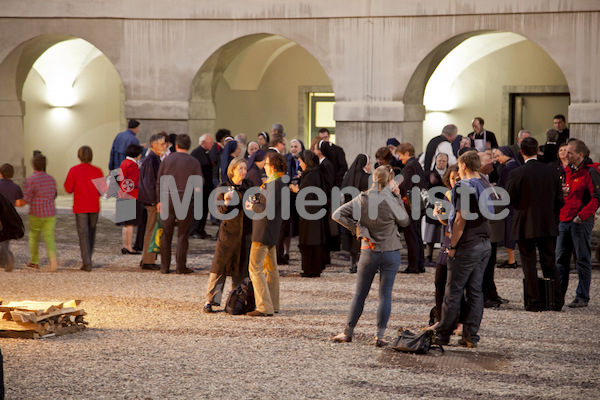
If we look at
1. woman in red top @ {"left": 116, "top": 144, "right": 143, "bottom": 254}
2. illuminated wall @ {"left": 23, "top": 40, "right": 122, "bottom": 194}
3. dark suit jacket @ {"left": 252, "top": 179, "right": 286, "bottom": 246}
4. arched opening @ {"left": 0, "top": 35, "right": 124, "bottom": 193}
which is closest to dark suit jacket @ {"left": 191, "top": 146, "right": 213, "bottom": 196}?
woman in red top @ {"left": 116, "top": 144, "right": 143, "bottom": 254}

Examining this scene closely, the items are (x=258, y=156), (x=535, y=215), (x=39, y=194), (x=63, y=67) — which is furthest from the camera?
(x=63, y=67)

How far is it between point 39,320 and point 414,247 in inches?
210

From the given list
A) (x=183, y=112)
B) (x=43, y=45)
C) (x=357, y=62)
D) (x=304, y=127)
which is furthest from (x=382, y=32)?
(x=43, y=45)

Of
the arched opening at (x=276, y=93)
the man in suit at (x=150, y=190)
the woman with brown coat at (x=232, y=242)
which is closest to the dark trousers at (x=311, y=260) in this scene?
the man in suit at (x=150, y=190)

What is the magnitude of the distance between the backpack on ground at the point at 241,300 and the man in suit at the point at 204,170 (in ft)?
18.5

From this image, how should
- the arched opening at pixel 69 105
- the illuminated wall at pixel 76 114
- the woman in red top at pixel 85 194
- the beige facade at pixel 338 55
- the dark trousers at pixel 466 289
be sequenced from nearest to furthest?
the dark trousers at pixel 466 289
the woman in red top at pixel 85 194
the beige facade at pixel 338 55
the arched opening at pixel 69 105
the illuminated wall at pixel 76 114

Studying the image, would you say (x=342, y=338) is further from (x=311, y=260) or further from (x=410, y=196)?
(x=410, y=196)

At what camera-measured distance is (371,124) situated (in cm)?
1623

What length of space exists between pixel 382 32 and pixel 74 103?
27.2 feet

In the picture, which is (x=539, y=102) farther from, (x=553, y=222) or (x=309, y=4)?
→ (x=553, y=222)


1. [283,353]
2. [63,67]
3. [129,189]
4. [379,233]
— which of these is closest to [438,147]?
A: [129,189]

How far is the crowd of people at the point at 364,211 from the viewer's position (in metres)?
7.77

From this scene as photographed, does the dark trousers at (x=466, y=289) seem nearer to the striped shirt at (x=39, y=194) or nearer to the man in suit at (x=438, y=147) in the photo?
the man in suit at (x=438, y=147)

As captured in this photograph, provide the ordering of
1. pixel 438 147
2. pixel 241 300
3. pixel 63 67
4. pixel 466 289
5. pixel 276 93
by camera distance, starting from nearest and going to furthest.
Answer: pixel 466 289
pixel 241 300
pixel 438 147
pixel 63 67
pixel 276 93
